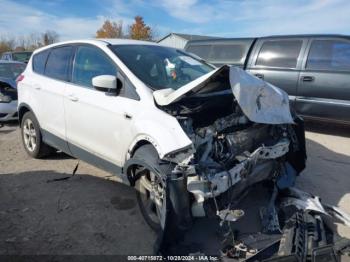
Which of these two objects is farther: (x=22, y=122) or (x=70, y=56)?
(x=22, y=122)

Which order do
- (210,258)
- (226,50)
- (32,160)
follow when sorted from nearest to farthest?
(210,258)
(32,160)
(226,50)

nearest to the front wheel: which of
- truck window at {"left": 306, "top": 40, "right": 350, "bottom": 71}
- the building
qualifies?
truck window at {"left": 306, "top": 40, "right": 350, "bottom": 71}

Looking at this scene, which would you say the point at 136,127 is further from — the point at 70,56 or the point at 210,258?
the point at 70,56

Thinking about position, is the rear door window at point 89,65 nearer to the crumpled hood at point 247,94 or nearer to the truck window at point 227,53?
the crumpled hood at point 247,94

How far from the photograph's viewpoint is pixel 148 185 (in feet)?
11.4

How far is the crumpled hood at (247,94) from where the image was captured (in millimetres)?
3157

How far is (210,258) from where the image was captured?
2818mm

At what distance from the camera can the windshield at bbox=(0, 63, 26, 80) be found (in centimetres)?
927

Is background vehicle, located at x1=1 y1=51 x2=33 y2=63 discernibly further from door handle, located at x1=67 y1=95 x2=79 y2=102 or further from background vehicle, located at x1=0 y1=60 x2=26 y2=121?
door handle, located at x1=67 y1=95 x2=79 y2=102

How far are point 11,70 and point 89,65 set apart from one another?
6.33 m

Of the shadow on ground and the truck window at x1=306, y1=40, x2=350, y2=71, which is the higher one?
the truck window at x1=306, y1=40, x2=350, y2=71

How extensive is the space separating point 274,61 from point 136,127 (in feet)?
16.3

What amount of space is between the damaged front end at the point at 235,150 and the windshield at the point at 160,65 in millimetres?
501

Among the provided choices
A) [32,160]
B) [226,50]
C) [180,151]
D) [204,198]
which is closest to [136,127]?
[180,151]
